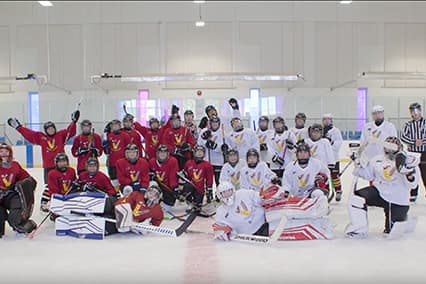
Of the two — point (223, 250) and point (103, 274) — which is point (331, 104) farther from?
point (103, 274)

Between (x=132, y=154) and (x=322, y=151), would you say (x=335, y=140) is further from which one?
(x=132, y=154)

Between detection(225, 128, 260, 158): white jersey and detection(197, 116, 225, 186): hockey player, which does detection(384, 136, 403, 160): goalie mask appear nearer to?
detection(225, 128, 260, 158): white jersey

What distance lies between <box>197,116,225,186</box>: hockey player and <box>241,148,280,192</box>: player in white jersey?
0.94 metres

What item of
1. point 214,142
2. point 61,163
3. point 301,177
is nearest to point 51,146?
point 61,163

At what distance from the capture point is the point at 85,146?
4875 millimetres

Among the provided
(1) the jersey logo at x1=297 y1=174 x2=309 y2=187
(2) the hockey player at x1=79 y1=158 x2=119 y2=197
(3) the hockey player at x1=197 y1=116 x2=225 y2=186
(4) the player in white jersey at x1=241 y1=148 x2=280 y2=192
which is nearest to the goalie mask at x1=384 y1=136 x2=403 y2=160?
(1) the jersey logo at x1=297 y1=174 x2=309 y2=187

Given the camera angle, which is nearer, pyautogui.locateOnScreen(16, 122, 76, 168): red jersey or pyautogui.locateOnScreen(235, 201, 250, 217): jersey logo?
pyautogui.locateOnScreen(235, 201, 250, 217): jersey logo

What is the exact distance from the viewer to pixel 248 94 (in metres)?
12.5

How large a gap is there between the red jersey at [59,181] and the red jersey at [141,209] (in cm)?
73

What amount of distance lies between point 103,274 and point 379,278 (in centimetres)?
156

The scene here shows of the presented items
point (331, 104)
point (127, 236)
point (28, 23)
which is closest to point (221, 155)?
point (127, 236)

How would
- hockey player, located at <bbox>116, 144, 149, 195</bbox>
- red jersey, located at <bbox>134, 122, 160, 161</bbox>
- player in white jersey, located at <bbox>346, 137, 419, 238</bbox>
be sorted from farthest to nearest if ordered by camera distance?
red jersey, located at <bbox>134, 122, 160, 161</bbox> < hockey player, located at <bbox>116, 144, 149, 195</bbox> < player in white jersey, located at <bbox>346, 137, 419, 238</bbox>

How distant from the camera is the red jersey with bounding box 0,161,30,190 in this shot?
11.6 feet

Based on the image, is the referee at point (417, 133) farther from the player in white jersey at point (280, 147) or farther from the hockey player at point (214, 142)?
the hockey player at point (214, 142)
